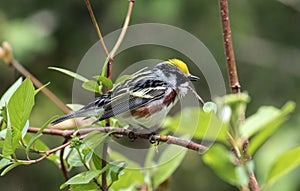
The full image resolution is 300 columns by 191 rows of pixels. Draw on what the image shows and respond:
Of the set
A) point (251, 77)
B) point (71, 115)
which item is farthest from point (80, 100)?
point (251, 77)

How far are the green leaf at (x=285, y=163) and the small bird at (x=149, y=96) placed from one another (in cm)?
80

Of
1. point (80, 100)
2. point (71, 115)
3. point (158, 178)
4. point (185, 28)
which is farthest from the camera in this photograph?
point (185, 28)

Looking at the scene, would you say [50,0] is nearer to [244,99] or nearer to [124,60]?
[124,60]

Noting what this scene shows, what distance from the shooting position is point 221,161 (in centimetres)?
67

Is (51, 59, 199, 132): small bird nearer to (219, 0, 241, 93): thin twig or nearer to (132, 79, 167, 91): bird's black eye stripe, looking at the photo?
(132, 79, 167, 91): bird's black eye stripe

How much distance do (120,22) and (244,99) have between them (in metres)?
4.06

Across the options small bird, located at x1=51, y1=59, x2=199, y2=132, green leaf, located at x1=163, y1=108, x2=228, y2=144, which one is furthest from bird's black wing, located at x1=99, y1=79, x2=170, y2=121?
green leaf, located at x1=163, y1=108, x2=228, y2=144

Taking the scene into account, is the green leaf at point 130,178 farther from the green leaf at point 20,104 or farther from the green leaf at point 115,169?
the green leaf at point 20,104

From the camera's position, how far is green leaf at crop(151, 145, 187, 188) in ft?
4.28

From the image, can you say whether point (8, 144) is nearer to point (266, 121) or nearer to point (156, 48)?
point (266, 121)

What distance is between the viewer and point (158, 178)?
1.31 m

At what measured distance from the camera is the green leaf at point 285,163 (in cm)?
72

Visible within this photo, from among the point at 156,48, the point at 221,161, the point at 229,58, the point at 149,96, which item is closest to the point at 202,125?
the point at 221,161

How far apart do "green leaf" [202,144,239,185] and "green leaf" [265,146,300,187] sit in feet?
0.29
